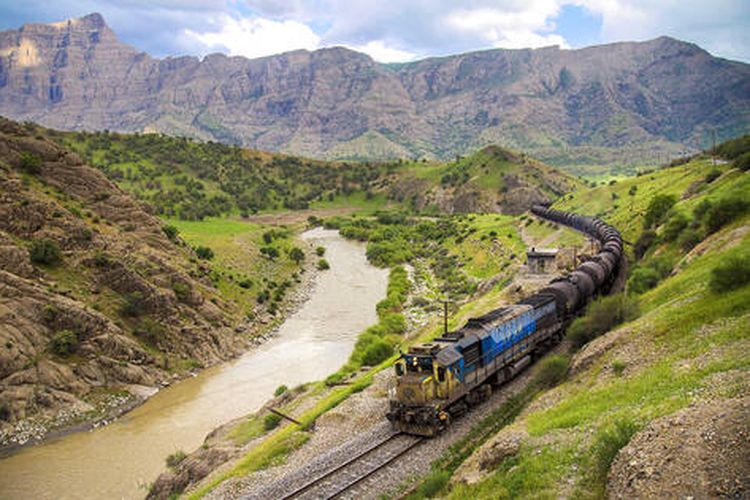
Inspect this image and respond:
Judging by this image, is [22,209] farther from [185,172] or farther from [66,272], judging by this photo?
[185,172]

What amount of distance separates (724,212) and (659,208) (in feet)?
86.7

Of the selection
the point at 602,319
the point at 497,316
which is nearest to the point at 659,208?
the point at 602,319

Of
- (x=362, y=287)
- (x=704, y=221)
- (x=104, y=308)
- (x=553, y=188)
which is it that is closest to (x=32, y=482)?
(x=104, y=308)

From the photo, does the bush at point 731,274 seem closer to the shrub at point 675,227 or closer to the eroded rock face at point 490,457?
the eroded rock face at point 490,457

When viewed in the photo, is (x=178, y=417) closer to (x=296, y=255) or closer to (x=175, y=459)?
(x=175, y=459)

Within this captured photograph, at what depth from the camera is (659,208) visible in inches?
2576

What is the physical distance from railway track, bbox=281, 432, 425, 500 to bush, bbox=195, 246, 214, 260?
65.0 m

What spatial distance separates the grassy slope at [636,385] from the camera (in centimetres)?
1728

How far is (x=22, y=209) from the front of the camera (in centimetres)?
5912

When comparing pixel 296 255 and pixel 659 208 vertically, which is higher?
pixel 659 208

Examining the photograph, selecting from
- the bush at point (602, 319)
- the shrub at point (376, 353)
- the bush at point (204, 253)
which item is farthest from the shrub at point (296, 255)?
the bush at point (602, 319)

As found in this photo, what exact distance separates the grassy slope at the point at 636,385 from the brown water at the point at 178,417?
88.1 feet

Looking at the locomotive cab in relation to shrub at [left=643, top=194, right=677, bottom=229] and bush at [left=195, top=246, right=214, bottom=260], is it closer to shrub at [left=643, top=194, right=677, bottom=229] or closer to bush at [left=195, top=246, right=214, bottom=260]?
shrub at [left=643, top=194, right=677, bottom=229]

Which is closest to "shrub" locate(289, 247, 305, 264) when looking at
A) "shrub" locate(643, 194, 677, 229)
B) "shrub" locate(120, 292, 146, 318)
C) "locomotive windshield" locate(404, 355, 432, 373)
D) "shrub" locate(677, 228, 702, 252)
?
"shrub" locate(120, 292, 146, 318)
